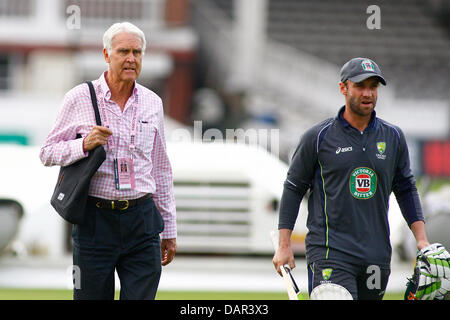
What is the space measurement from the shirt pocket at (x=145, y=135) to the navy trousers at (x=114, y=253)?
0.27 meters

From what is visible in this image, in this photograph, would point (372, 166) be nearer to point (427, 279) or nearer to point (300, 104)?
point (427, 279)

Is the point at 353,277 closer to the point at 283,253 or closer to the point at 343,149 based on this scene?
the point at 283,253

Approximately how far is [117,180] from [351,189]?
45.7 inches

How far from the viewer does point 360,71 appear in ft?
14.5

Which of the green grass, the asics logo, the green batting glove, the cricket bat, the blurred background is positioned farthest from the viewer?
the blurred background

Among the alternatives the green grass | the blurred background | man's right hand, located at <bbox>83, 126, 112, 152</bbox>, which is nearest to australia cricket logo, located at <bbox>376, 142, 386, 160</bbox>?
man's right hand, located at <bbox>83, 126, 112, 152</bbox>

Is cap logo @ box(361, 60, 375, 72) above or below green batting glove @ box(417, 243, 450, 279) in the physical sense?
above

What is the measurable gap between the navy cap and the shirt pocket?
1.01 meters

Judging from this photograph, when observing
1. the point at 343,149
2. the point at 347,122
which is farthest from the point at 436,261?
the point at 347,122

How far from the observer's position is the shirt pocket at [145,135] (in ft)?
14.2

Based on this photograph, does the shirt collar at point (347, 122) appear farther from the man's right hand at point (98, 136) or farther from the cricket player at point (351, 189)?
the man's right hand at point (98, 136)

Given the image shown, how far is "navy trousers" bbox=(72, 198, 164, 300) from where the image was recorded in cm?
424

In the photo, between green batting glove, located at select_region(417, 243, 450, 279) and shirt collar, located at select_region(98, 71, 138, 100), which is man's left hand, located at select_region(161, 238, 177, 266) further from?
green batting glove, located at select_region(417, 243, 450, 279)

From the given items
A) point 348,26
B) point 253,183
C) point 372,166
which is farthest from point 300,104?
point 372,166
